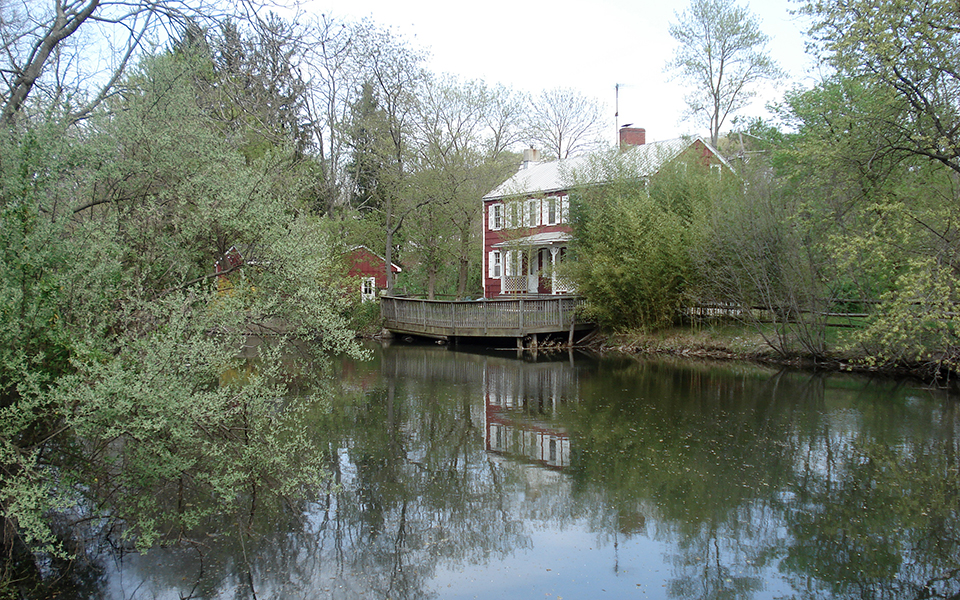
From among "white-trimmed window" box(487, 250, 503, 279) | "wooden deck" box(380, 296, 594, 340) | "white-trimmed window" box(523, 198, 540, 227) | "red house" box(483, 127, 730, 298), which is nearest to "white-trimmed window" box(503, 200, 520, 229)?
"red house" box(483, 127, 730, 298)

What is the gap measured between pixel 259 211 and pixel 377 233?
28.0m

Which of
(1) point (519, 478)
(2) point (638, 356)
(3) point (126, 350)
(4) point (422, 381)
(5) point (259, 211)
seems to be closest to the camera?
(3) point (126, 350)

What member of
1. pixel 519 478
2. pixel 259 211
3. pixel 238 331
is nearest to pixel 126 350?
pixel 238 331

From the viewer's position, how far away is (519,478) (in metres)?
8.93

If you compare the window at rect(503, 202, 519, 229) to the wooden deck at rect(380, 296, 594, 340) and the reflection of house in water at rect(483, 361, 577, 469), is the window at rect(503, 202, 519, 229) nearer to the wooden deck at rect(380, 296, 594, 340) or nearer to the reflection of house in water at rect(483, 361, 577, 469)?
the wooden deck at rect(380, 296, 594, 340)

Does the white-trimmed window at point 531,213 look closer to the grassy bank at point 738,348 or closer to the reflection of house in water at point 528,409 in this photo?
the grassy bank at point 738,348

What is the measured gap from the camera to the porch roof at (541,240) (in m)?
30.1

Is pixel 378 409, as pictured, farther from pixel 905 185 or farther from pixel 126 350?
pixel 905 185

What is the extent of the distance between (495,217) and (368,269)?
698cm

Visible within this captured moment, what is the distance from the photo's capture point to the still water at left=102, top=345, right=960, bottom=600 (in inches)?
237

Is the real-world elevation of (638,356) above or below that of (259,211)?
below

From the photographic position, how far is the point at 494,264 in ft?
113

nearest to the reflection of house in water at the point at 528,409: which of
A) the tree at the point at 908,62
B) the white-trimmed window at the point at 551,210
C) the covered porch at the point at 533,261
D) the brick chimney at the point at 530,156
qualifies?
the tree at the point at 908,62

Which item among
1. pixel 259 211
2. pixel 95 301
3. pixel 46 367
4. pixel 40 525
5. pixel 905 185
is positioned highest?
pixel 905 185
